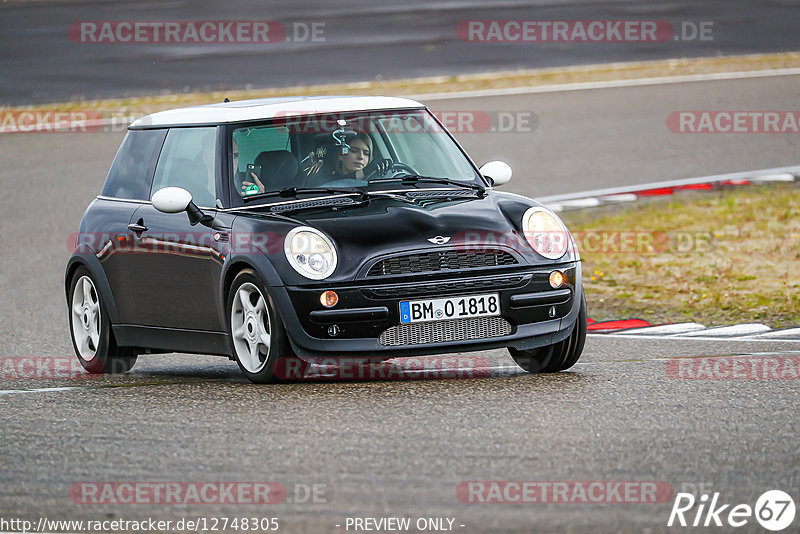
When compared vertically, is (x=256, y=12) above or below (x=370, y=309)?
above

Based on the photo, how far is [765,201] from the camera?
16.4 m

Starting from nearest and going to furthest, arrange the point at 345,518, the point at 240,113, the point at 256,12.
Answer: the point at 345,518
the point at 240,113
the point at 256,12

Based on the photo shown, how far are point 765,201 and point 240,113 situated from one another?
344 inches

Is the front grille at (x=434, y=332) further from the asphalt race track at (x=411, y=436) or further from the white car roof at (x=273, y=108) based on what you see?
the white car roof at (x=273, y=108)

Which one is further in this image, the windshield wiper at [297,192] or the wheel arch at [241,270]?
the windshield wiper at [297,192]

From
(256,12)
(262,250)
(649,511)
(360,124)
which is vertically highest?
(256,12)

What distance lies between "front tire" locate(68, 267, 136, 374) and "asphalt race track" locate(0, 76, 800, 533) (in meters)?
0.14

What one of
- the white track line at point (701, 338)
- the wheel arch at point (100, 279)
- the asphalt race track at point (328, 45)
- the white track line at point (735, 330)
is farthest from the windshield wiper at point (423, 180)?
the asphalt race track at point (328, 45)

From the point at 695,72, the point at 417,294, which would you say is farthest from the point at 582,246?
the point at 695,72

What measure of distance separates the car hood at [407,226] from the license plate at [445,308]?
0.90ft

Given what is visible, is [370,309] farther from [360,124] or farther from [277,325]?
[360,124]

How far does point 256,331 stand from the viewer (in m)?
8.19

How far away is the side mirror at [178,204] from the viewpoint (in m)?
8.65

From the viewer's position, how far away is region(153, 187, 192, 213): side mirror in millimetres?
8648
